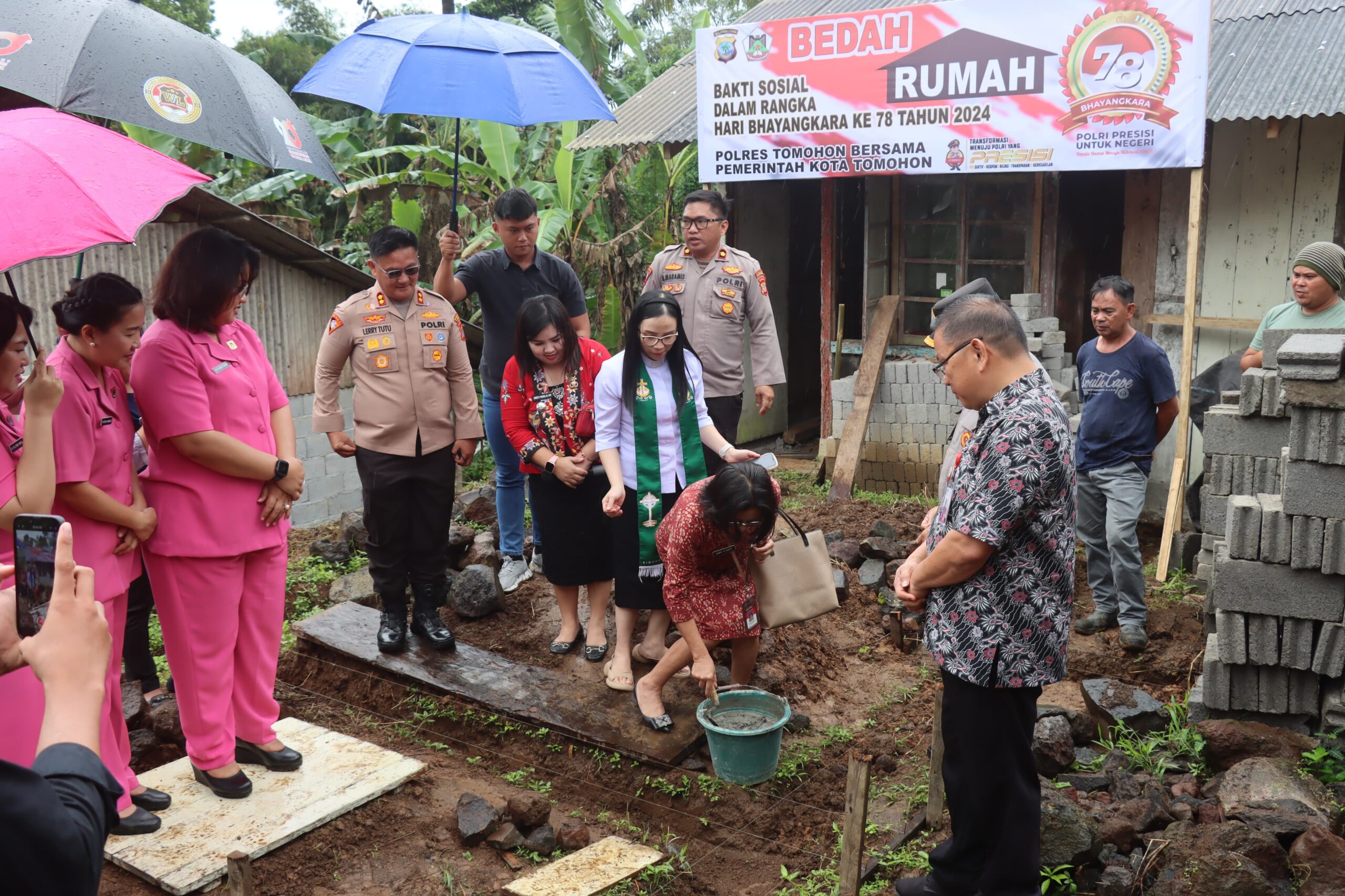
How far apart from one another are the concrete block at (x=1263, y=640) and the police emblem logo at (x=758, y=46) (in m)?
5.34

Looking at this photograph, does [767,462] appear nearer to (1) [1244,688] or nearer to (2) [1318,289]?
(1) [1244,688]

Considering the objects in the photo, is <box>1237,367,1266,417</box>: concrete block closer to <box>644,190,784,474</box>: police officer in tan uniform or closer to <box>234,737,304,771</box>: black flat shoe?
<box>644,190,784,474</box>: police officer in tan uniform

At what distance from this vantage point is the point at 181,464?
3.69 meters

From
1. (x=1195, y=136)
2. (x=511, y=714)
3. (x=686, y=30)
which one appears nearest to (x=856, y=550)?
(x=511, y=714)

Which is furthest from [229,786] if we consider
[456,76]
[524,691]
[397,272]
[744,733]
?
[456,76]

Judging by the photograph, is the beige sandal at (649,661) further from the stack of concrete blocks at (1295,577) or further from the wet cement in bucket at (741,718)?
the stack of concrete blocks at (1295,577)

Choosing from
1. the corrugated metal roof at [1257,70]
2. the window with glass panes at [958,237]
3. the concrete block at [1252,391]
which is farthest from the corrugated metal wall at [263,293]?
the concrete block at [1252,391]

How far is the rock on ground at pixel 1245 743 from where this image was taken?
13.5 feet

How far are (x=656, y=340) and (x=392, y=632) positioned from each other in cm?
206

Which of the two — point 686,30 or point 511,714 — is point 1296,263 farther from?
point 686,30

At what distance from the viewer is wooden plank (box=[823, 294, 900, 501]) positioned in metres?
8.48

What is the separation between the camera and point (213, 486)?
371cm

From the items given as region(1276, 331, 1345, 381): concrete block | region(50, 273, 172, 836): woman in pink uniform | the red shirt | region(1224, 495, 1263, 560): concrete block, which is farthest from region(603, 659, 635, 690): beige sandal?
region(1276, 331, 1345, 381): concrete block

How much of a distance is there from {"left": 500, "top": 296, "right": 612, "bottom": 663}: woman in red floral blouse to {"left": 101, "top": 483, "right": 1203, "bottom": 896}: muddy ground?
610 millimetres
